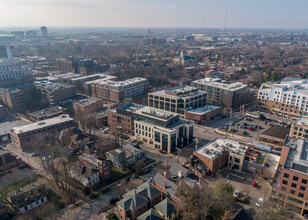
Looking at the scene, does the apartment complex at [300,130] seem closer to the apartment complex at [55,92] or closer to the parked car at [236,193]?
the parked car at [236,193]

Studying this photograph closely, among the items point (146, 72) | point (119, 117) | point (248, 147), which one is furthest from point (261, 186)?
point (146, 72)

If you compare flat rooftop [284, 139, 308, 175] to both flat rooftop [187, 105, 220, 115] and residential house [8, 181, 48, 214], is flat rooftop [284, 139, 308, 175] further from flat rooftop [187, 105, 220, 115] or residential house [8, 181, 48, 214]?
residential house [8, 181, 48, 214]

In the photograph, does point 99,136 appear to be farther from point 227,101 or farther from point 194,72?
point 194,72

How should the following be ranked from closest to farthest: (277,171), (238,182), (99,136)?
(277,171) < (238,182) < (99,136)

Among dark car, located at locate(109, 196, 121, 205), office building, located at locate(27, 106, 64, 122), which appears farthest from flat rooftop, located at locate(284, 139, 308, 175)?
office building, located at locate(27, 106, 64, 122)

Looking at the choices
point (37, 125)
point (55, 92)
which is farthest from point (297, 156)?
point (55, 92)

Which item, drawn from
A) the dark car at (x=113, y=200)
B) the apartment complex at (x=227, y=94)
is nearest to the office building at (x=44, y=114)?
the dark car at (x=113, y=200)
